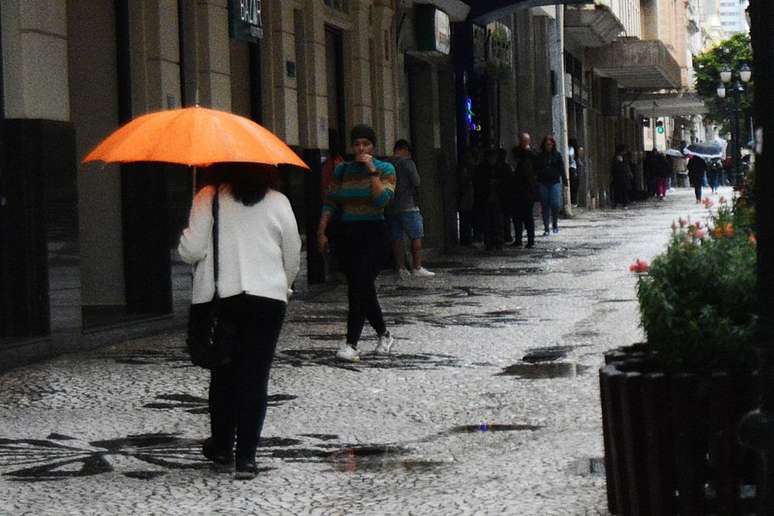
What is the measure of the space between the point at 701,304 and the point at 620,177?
45.7 meters

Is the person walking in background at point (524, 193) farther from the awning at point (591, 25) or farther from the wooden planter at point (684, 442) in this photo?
the wooden planter at point (684, 442)

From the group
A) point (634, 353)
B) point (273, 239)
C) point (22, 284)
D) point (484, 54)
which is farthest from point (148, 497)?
point (484, 54)

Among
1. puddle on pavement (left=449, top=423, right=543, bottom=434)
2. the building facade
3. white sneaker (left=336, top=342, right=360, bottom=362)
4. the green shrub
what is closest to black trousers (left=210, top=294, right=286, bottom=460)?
the building facade

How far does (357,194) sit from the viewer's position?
1229cm

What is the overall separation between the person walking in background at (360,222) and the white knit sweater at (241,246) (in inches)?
162

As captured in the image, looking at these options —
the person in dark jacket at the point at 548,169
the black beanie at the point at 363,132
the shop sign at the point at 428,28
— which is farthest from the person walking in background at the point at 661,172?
the black beanie at the point at 363,132

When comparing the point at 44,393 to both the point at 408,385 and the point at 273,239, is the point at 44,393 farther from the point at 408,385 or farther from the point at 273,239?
the point at 273,239

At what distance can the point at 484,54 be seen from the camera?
33.2m

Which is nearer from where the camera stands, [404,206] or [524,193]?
[404,206]

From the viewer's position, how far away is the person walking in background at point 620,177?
4972 cm

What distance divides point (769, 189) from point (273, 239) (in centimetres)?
358

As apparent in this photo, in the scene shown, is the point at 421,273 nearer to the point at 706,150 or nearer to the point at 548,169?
the point at 548,169

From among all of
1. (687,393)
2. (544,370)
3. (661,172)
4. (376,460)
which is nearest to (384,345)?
(544,370)

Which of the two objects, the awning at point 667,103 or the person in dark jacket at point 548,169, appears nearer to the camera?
the person in dark jacket at point 548,169
